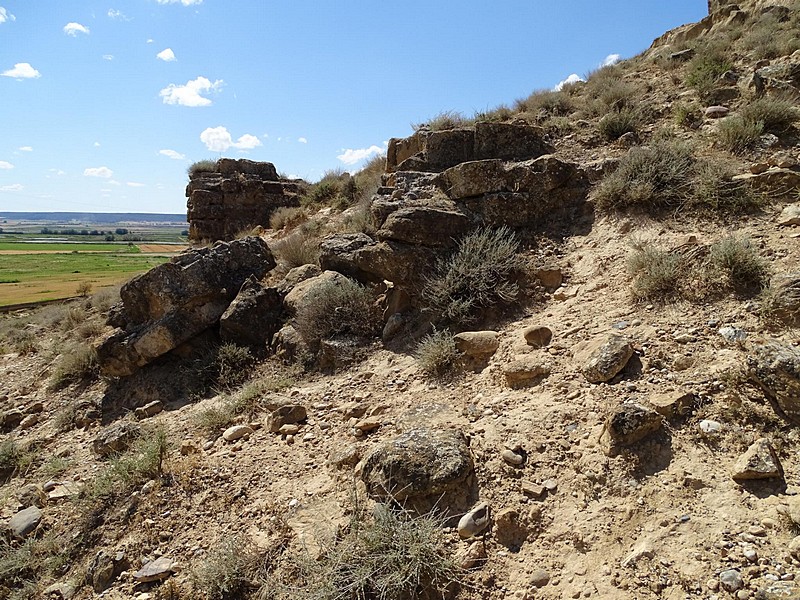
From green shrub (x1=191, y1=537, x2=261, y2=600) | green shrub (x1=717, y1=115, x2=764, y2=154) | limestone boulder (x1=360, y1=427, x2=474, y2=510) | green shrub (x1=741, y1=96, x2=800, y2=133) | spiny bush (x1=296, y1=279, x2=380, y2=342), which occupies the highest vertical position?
green shrub (x1=741, y1=96, x2=800, y2=133)

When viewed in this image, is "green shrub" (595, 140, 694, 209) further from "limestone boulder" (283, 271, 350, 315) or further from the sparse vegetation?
"limestone boulder" (283, 271, 350, 315)

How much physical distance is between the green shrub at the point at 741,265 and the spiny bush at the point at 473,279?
174 centimetres

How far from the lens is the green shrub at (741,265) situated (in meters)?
3.33

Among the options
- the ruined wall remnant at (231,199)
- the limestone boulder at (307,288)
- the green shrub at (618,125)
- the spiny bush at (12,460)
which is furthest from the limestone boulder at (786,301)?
the ruined wall remnant at (231,199)

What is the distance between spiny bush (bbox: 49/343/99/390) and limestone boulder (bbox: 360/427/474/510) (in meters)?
5.32

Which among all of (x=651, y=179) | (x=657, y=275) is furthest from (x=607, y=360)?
(x=651, y=179)

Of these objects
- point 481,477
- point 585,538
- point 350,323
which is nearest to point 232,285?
point 350,323

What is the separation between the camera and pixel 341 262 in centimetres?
582

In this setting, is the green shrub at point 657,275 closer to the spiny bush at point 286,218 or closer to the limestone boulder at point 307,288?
the limestone boulder at point 307,288

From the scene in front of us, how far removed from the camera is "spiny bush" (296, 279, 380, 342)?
504 centimetres

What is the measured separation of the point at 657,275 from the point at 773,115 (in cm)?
351

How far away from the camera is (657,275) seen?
363 centimetres

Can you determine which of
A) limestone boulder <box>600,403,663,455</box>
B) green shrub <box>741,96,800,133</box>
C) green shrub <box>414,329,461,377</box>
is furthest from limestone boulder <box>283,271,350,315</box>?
green shrub <box>741,96,800,133</box>

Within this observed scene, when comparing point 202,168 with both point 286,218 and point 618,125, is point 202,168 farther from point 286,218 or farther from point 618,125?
point 618,125
